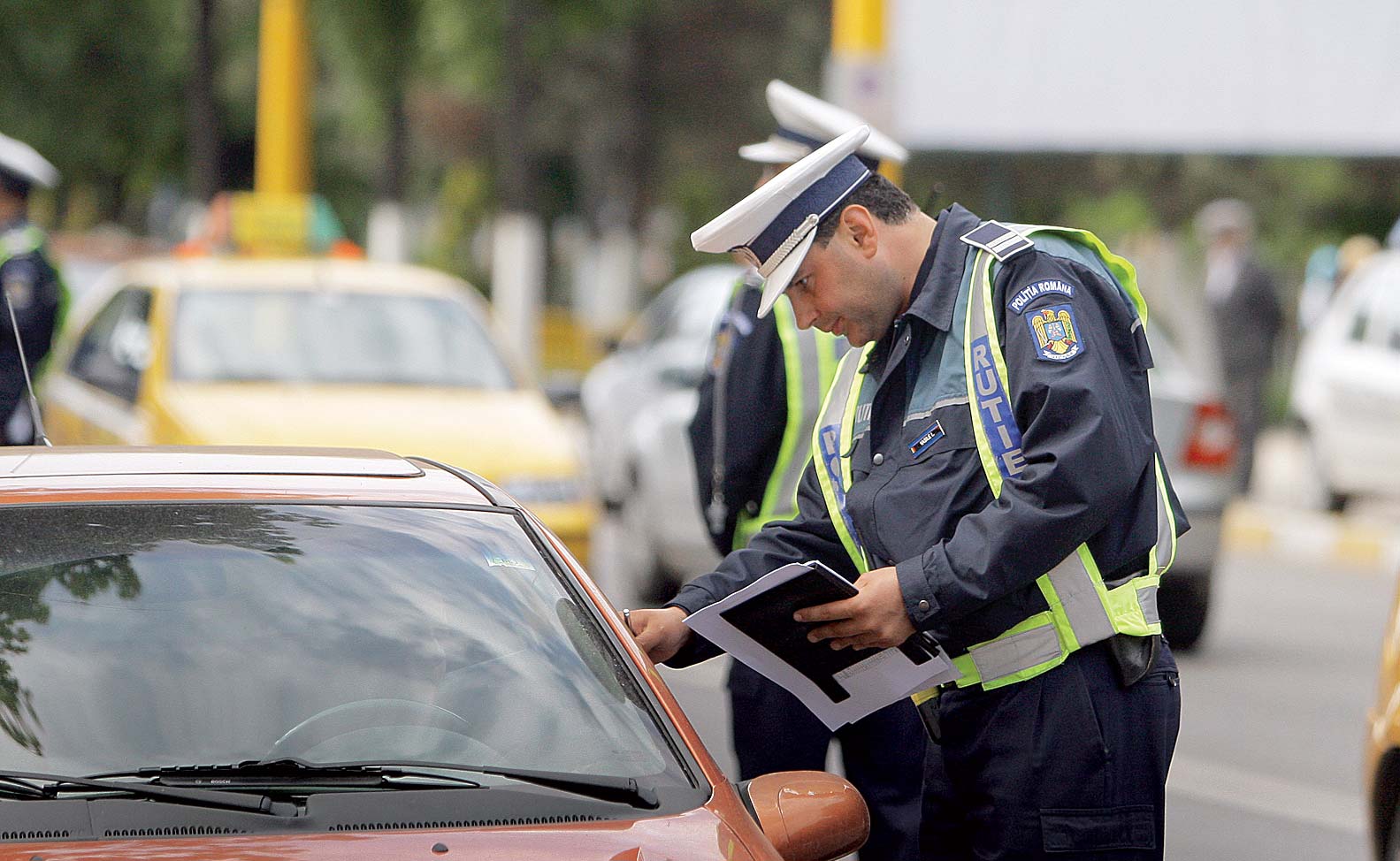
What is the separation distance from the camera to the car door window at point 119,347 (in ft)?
27.1

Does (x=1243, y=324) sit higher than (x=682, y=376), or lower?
lower

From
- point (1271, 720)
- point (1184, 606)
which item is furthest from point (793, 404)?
point (1184, 606)

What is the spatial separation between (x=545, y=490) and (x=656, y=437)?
176 centimetres

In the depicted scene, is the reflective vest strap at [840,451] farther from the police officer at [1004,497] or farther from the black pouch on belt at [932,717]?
the black pouch on belt at [932,717]

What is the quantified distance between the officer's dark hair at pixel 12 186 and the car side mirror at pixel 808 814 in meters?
4.69

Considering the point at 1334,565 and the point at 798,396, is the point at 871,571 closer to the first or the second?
the point at 798,396

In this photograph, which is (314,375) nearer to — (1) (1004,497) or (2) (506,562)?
(2) (506,562)

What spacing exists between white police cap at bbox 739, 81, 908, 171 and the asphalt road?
222 centimetres

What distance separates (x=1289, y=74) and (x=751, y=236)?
14.1 meters

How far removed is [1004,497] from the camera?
3.08 meters

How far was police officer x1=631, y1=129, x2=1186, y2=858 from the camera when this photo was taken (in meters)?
3.07

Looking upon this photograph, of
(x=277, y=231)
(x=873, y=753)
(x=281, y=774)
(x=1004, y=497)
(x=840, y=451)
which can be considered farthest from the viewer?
(x=277, y=231)

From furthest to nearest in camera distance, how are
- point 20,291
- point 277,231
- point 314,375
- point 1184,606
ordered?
1. point 277,231
2. point 1184,606
3. point 314,375
4. point 20,291

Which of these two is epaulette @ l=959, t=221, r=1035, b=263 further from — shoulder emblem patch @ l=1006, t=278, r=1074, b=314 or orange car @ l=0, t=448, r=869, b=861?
orange car @ l=0, t=448, r=869, b=861
